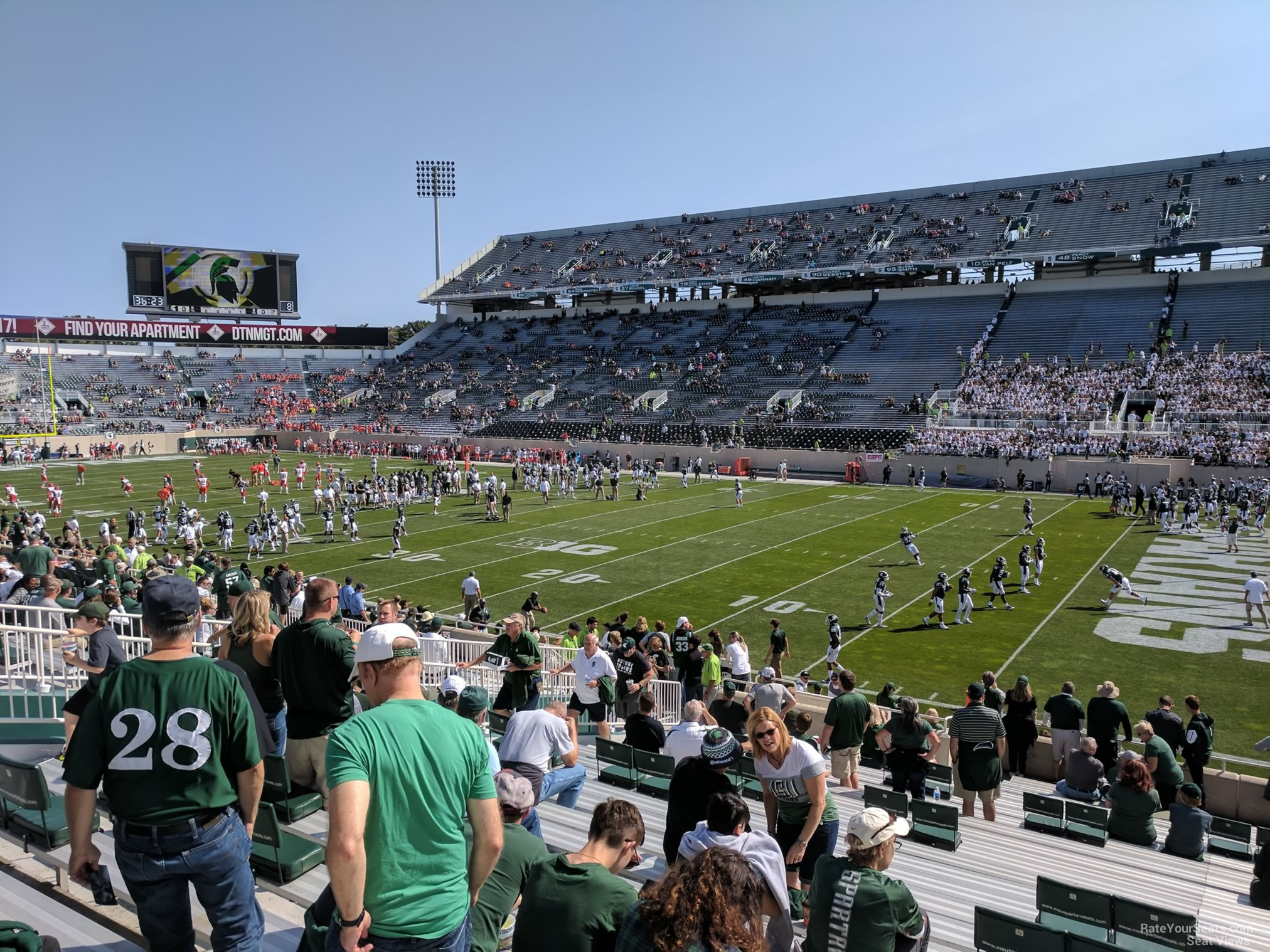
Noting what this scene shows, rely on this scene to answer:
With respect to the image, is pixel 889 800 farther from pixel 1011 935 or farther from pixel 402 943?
pixel 402 943

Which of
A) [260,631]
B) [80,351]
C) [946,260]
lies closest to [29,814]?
[260,631]

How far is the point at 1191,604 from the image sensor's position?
1938 cm

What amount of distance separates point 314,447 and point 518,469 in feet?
66.0

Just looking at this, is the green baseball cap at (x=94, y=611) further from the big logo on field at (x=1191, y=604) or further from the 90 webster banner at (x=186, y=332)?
the 90 webster banner at (x=186, y=332)

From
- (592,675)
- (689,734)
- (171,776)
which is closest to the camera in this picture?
(171,776)

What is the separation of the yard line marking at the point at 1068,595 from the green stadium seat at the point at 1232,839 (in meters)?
7.36

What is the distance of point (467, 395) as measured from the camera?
210 feet

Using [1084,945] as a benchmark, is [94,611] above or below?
above

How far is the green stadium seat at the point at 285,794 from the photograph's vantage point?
4.84 metres

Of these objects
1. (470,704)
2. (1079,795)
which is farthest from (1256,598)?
(470,704)

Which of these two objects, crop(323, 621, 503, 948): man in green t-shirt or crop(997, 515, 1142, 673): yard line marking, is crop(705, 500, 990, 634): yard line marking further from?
crop(323, 621, 503, 948): man in green t-shirt

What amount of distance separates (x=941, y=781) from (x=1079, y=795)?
143cm

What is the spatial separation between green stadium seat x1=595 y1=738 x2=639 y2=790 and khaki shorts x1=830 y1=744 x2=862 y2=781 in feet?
7.01

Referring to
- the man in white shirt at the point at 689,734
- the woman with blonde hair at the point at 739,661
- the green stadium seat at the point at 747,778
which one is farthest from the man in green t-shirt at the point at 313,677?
the woman with blonde hair at the point at 739,661
